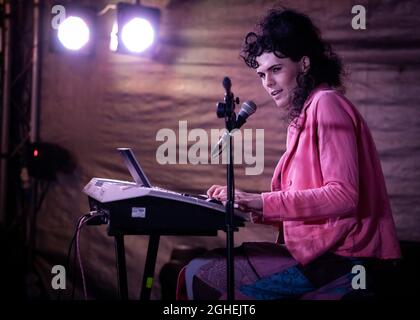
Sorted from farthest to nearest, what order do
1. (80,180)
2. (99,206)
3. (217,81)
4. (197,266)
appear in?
(80,180)
(217,81)
(99,206)
(197,266)

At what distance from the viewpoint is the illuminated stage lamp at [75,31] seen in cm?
440

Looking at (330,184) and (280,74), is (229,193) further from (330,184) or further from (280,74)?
(280,74)

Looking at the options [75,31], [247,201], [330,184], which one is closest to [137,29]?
[75,31]

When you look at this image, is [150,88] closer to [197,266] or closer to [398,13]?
[398,13]

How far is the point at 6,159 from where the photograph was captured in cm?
484

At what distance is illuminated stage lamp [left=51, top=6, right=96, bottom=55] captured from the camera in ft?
14.4

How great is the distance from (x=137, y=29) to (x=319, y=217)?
2728 millimetres

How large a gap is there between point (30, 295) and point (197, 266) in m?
3.16

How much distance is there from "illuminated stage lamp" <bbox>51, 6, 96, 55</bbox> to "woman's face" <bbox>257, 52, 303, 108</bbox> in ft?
8.24

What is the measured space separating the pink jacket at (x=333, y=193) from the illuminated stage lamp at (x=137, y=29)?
2329 millimetres

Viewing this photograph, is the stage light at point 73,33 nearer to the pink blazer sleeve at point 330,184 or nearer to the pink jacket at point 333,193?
the pink jacket at point 333,193

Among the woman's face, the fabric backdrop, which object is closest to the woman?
the woman's face

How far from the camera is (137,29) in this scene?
4219 mm
